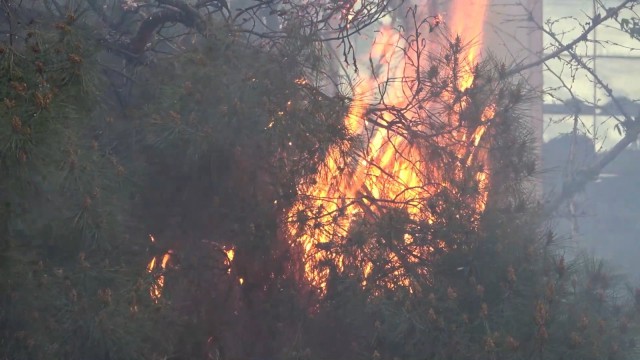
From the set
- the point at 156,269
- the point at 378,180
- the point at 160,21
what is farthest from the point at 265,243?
the point at 160,21

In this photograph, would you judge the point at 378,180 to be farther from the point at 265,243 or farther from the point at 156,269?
the point at 156,269

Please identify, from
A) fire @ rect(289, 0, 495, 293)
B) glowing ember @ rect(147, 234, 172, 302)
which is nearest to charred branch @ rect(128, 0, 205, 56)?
fire @ rect(289, 0, 495, 293)

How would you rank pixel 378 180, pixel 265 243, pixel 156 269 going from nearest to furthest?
pixel 156 269 < pixel 265 243 < pixel 378 180

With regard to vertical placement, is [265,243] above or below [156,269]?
above

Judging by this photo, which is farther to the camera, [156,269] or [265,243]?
[265,243]

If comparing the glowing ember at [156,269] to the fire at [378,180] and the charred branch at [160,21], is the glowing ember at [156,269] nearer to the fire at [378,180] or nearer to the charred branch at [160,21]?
the fire at [378,180]

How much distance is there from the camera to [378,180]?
5426 mm

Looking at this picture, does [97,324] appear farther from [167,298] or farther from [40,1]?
[40,1]

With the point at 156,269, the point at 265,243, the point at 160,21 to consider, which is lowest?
the point at 156,269

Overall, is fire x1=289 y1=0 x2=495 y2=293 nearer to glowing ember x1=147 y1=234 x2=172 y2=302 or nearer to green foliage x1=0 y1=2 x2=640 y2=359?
green foliage x1=0 y1=2 x2=640 y2=359

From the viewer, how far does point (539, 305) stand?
14.2ft

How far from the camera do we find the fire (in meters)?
4.88

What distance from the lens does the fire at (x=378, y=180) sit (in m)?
4.88

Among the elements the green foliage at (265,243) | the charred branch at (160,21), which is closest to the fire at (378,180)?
the green foliage at (265,243)
